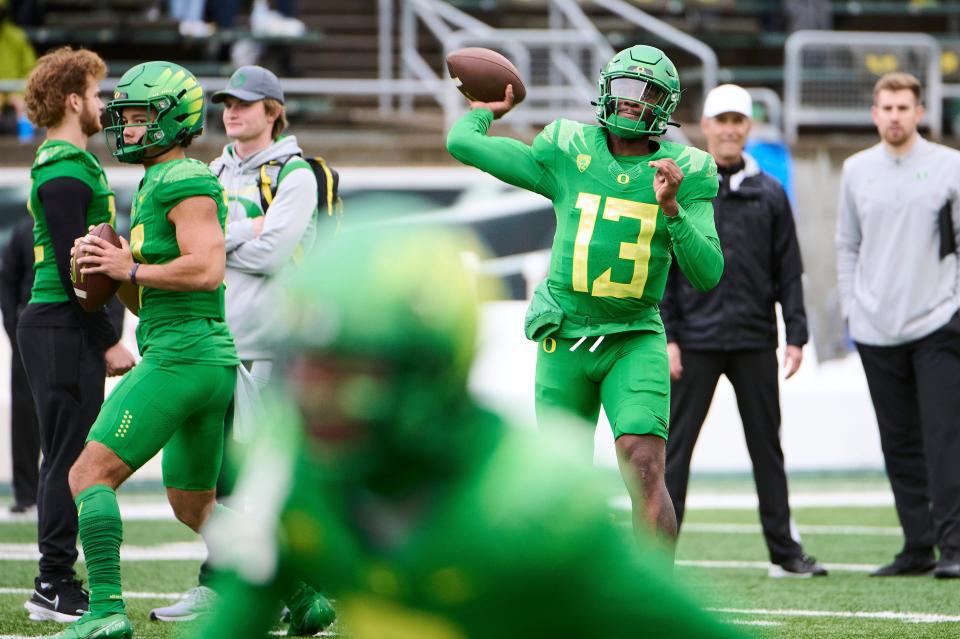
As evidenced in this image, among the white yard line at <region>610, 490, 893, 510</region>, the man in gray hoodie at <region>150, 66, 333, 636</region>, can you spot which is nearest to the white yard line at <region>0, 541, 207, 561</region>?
the man in gray hoodie at <region>150, 66, 333, 636</region>

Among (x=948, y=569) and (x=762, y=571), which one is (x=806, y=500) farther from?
(x=948, y=569)

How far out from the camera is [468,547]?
2125 mm

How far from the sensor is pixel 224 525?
2.28 meters

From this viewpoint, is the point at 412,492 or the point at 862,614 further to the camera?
the point at 862,614

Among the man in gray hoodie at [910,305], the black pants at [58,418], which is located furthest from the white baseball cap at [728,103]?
the black pants at [58,418]

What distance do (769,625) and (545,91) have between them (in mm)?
8569

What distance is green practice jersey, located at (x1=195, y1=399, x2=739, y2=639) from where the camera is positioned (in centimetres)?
210

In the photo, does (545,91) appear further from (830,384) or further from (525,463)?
(525,463)

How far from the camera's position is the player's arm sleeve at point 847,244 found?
287 inches

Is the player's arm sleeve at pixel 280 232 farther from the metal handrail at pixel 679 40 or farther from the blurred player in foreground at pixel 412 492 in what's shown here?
the metal handrail at pixel 679 40

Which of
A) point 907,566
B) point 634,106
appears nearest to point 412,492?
point 634,106

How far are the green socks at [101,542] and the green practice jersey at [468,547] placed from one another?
244 centimetres

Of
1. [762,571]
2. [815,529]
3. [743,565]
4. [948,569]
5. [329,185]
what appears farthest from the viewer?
[815,529]

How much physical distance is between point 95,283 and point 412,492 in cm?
301
